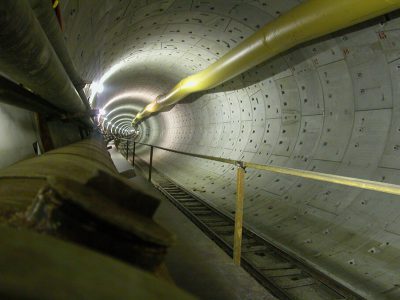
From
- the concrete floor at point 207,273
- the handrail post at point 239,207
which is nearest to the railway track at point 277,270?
the handrail post at point 239,207

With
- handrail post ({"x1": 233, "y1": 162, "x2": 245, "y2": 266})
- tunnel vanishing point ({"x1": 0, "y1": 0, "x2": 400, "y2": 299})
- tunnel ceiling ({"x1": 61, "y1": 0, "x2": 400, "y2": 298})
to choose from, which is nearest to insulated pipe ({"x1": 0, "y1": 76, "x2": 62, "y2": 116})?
tunnel vanishing point ({"x1": 0, "y1": 0, "x2": 400, "y2": 299})

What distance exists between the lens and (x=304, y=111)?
684 cm

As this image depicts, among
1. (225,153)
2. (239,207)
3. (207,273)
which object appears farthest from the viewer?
(225,153)

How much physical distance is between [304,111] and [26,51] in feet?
19.7

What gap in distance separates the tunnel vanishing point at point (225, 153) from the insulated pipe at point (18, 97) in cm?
2

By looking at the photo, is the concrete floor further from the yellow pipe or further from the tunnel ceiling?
the yellow pipe

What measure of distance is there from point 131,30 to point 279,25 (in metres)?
3.05

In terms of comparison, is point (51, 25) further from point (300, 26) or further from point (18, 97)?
point (300, 26)

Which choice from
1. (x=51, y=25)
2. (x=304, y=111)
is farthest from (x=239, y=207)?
(x=304, y=111)

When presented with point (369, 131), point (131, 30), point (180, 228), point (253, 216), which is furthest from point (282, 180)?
point (131, 30)

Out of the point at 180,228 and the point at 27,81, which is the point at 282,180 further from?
the point at 27,81

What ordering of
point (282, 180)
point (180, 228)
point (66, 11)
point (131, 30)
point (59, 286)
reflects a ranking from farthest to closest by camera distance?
1. point (282, 180)
2. point (131, 30)
3. point (180, 228)
4. point (66, 11)
5. point (59, 286)

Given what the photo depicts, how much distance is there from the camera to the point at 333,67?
5.77 m

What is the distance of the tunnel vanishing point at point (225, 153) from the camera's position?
923 millimetres
